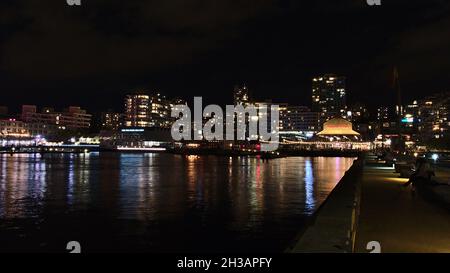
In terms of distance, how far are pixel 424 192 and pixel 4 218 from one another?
56.6 ft

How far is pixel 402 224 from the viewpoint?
539 inches

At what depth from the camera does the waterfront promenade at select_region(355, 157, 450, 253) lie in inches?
429

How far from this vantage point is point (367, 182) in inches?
1079

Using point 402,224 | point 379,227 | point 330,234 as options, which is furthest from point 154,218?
point 330,234

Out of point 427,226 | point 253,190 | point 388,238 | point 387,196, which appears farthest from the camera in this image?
point 253,190

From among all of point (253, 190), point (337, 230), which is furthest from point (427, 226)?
point (253, 190)

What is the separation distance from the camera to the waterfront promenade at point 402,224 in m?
10.9

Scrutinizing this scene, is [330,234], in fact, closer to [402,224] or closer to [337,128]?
[402,224]

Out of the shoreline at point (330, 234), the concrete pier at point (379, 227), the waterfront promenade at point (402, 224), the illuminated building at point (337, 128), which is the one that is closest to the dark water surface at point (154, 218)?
the shoreline at point (330, 234)

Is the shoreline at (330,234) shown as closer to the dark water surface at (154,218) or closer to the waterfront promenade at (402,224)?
the waterfront promenade at (402,224)

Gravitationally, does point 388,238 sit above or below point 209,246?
above

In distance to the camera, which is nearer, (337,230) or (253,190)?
(337,230)

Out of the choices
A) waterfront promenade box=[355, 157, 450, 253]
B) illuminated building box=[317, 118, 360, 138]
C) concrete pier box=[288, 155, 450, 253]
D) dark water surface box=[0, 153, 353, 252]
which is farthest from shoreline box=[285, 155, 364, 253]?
illuminated building box=[317, 118, 360, 138]

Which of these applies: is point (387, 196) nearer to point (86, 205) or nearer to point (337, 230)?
point (337, 230)
